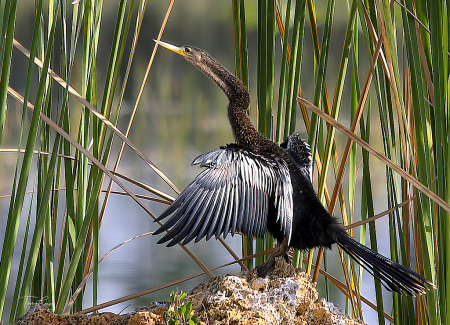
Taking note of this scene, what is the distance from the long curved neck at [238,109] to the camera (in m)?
1.36

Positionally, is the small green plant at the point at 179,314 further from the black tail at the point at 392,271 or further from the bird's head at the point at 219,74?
the bird's head at the point at 219,74

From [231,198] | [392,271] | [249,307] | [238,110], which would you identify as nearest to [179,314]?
[249,307]

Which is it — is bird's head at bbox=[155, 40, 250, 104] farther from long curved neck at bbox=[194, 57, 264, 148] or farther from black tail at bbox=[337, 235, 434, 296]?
black tail at bbox=[337, 235, 434, 296]

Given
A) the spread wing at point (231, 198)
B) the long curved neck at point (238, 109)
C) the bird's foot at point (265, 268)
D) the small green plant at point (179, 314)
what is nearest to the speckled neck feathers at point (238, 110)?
the long curved neck at point (238, 109)

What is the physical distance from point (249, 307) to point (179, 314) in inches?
6.1

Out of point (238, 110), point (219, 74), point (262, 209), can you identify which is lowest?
point (262, 209)

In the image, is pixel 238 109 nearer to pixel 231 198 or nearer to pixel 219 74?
pixel 219 74

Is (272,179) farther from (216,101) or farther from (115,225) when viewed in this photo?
(216,101)

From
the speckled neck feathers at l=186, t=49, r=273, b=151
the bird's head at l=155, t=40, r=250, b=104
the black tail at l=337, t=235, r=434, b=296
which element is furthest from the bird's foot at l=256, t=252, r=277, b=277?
the bird's head at l=155, t=40, r=250, b=104

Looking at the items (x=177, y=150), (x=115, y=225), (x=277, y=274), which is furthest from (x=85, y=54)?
(x=177, y=150)

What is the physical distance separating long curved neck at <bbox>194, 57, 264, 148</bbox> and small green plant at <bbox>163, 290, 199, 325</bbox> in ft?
2.07

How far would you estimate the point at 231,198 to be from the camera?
40.6 inches

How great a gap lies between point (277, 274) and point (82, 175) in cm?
62

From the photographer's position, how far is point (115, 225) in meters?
4.72
